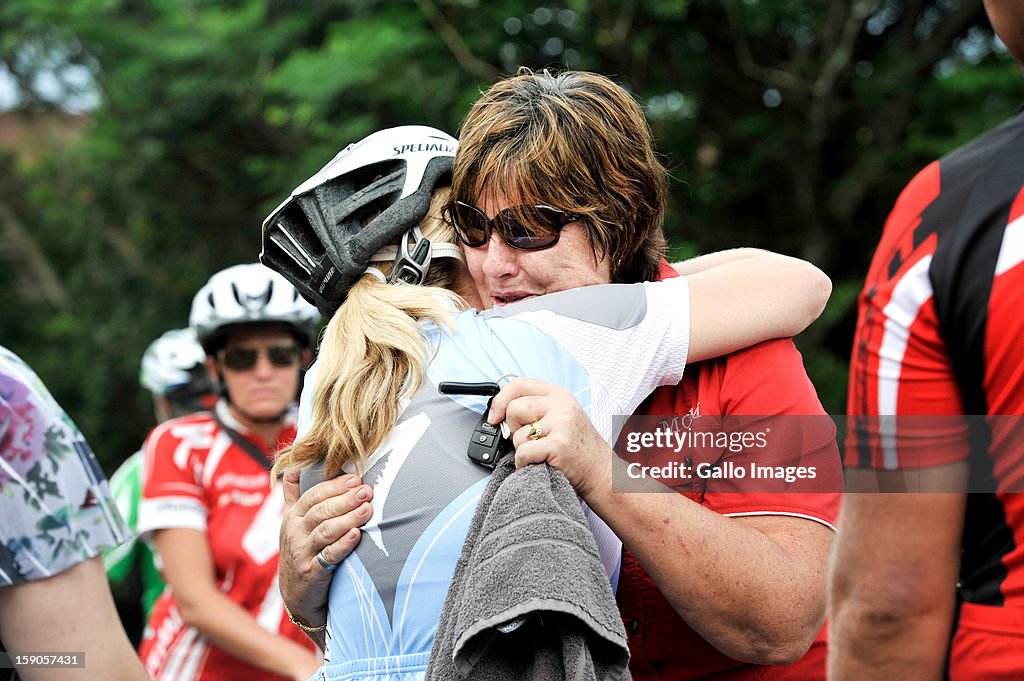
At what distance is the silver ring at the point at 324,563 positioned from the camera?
2.34m

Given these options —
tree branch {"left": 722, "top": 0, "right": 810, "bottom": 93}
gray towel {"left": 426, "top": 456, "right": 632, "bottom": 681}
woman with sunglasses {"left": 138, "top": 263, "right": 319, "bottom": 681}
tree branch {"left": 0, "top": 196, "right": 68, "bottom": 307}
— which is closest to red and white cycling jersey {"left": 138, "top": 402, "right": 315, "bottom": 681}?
woman with sunglasses {"left": 138, "top": 263, "right": 319, "bottom": 681}

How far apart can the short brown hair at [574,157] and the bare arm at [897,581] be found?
98 centimetres

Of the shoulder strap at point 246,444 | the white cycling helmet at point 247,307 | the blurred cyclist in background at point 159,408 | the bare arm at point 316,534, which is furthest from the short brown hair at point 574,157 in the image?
the blurred cyclist in background at point 159,408

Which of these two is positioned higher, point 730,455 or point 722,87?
point 722,87

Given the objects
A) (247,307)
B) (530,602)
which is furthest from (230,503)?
(530,602)

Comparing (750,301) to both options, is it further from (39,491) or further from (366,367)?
(39,491)

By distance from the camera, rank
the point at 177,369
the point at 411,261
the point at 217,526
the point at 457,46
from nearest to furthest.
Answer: the point at 411,261
the point at 217,526
the point at 177,369
the point at 457,46

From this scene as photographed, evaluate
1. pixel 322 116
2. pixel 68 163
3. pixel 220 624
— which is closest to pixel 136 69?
pixel 68 163

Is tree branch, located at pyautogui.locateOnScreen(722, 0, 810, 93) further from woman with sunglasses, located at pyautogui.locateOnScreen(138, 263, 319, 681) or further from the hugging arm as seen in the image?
the hugging arm

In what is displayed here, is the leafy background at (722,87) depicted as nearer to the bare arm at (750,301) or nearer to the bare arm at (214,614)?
the bare arm at (214,614)

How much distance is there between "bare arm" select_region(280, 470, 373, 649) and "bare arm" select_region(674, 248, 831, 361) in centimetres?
76

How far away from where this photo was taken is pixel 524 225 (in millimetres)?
2576

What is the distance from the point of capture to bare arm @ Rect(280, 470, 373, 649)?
7.43 ft

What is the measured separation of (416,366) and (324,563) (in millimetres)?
481
